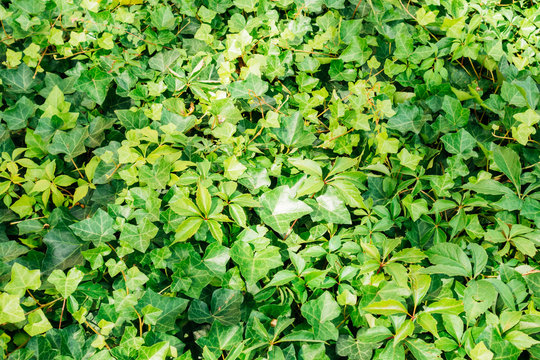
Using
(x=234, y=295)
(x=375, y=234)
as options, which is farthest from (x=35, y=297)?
(x=375, y=234)

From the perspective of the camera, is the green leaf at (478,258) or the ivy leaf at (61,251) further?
the ivy leaf at (61,251)

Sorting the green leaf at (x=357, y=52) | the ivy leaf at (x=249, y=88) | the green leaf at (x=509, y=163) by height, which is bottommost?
the green leaf at (x=509, y=163)

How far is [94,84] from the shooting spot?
5.42ft

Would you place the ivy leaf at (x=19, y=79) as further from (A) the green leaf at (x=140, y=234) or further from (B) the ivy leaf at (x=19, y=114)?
(A) the green leaf at (x=140, y=234)

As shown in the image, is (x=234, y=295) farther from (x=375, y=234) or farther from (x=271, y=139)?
(x=271, y=139)

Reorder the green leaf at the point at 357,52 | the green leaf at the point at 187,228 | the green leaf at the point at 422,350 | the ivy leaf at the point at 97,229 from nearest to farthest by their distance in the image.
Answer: the green leaf at the point at 422,350
the green leaf at the point at 187,228
the ivy leaf at the point at 97,229
the green leaf at the point at 357,52

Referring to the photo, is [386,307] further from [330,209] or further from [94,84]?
[94,84]

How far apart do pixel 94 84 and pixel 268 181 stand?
0.96 metres

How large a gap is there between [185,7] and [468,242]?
1.69m

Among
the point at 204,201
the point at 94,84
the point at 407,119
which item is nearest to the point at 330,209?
the point at 204,201

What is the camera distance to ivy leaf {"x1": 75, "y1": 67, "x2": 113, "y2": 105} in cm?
164

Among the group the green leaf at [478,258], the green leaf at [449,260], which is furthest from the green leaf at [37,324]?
the green leaf at [478,258]

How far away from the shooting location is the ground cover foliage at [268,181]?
117 cm

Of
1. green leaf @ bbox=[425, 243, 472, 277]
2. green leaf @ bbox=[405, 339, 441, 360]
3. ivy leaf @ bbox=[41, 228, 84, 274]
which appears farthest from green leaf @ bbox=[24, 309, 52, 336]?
green leaf @ bbox=[425, 243, 472, 277]
